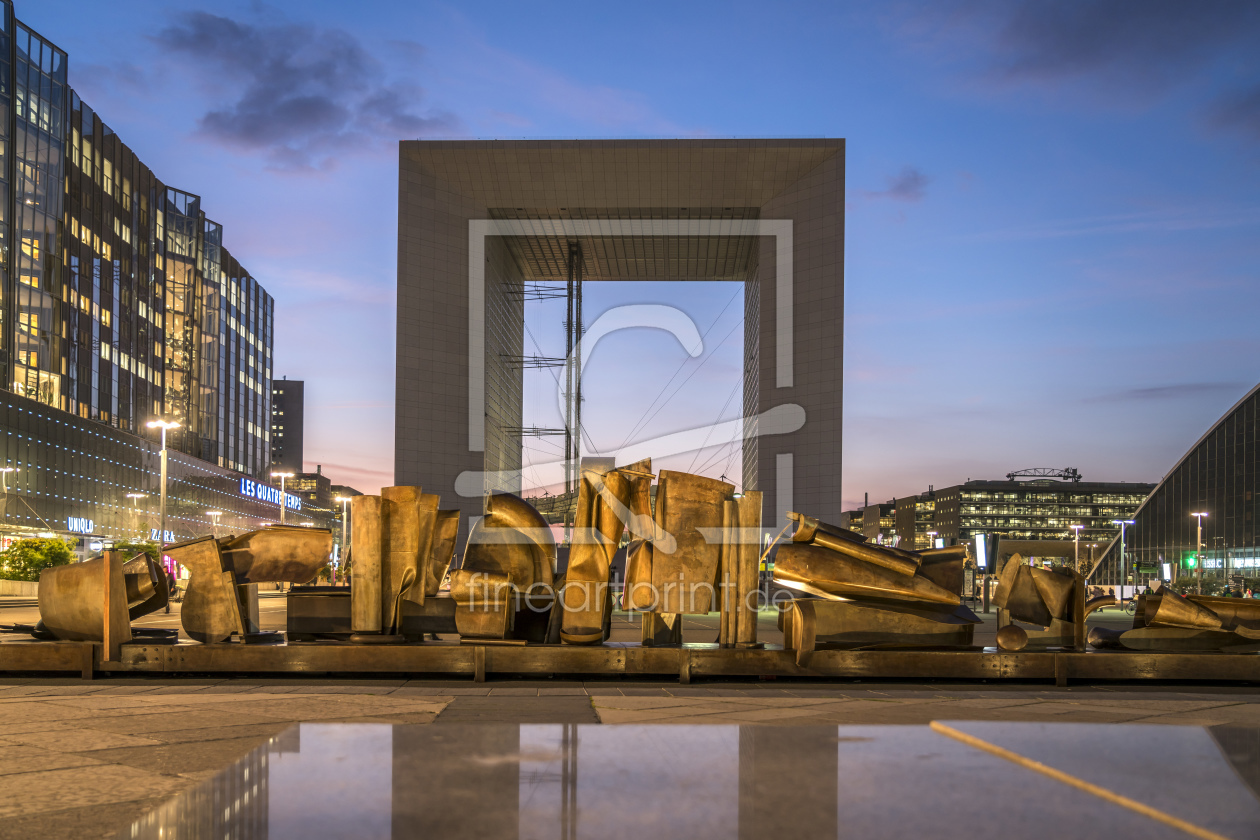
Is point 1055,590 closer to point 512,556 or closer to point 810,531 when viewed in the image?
point 810,531

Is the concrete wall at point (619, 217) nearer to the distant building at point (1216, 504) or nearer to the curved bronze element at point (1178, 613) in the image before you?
the distant building at point (1216, 504)

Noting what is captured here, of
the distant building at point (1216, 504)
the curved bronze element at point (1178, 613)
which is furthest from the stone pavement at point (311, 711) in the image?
the distant building at point (1216, 504)

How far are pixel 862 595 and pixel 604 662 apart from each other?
352 cm

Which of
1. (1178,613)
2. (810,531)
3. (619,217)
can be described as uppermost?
(619,217)

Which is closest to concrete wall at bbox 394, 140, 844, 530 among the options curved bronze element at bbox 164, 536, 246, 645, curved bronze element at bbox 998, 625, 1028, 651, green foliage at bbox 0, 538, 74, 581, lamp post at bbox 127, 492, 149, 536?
green foliage at bbox 0, 538, 74, 581

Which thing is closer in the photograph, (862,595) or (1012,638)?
(1012,638)

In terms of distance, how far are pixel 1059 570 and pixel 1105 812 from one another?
1000 cm

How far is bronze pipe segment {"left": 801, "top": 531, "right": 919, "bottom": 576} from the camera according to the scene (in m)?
12.9

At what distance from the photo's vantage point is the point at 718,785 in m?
4.94

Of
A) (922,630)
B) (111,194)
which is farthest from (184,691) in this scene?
(111,194)

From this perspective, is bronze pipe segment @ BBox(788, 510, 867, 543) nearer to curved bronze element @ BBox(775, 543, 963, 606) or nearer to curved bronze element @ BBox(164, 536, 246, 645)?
curved bronze element @ BBox(775, 543, 963, 606)

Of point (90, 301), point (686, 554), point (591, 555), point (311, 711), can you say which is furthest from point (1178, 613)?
point (90, 301)

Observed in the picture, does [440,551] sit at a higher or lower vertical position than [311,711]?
higher

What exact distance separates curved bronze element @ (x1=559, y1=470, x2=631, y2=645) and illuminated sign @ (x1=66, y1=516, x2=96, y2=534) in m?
73.8
